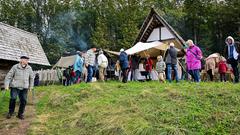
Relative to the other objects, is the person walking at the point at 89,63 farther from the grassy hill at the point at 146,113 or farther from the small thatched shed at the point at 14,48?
the grassy hill at the point at 146,113

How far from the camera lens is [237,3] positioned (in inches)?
1378

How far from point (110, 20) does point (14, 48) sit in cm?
2373

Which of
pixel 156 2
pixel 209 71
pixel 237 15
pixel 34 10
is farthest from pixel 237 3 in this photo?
pixel 34 10

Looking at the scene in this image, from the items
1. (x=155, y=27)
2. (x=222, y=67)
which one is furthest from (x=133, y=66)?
(x=155, y=27)

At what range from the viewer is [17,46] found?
19.9 meters

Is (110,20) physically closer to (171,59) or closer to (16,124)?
(171,59)

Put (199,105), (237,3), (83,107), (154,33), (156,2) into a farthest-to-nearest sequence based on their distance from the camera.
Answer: (156,2) < (237,3) < (154,33) < (83,107) < (199,105)

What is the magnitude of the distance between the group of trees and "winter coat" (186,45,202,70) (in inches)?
778

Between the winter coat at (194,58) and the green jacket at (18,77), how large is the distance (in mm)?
6314

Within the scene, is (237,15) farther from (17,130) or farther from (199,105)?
(17,130)

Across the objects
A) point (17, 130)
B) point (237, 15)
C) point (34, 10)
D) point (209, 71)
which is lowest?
point (17, 130)

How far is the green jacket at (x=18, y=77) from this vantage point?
9845mm

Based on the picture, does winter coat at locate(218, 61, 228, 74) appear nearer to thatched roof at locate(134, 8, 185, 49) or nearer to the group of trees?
thatched roof at locate(134, 8, 185, 49)

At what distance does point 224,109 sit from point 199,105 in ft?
2.18
